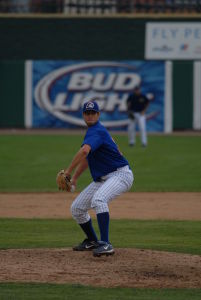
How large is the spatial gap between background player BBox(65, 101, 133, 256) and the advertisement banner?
929 inches

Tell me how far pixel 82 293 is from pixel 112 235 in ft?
13.1

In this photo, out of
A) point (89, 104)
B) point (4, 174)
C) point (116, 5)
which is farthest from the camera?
point (116, 5)

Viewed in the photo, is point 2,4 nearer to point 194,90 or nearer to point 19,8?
point 19,8

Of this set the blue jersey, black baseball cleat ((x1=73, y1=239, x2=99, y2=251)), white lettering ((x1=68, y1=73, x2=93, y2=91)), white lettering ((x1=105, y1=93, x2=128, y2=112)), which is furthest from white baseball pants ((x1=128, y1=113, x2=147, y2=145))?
the blue jersey

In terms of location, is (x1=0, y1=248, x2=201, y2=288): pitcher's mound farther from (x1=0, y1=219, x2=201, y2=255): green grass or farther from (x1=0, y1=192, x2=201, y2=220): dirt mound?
(x1=0, y1=192, x2=201, y2=220): dirt mound

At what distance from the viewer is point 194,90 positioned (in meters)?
32.2

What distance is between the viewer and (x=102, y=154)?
398 inches

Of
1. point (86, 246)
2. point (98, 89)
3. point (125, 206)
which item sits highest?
point (86, 246)

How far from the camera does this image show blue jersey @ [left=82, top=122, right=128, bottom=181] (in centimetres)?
995

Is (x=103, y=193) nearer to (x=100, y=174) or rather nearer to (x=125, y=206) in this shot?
(x=100, y=174)

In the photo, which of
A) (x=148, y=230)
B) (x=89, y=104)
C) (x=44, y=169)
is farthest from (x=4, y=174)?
(x=89, y=104)

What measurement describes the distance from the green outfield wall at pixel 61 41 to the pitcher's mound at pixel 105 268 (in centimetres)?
2287

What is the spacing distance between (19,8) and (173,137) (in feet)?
31.3

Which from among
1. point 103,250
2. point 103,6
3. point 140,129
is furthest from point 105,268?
point 103,6
